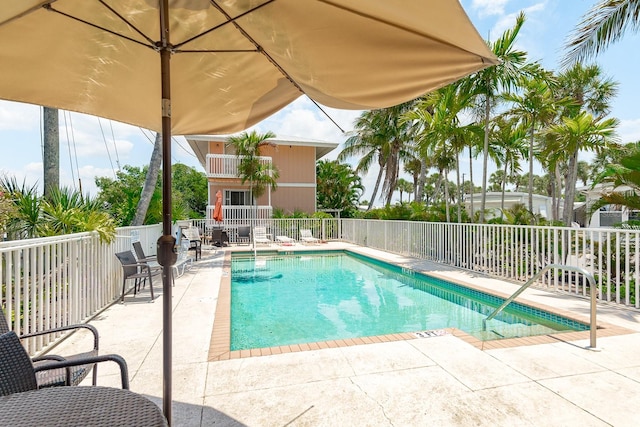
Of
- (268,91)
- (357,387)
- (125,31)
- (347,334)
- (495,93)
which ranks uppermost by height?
(495,93)

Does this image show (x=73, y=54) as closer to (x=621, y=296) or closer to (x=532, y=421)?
(x=532, y=421)

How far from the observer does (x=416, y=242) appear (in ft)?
35.3

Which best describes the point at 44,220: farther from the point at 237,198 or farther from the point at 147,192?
the point at 237,198

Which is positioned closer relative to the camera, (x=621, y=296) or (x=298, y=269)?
(x=621, y=296)

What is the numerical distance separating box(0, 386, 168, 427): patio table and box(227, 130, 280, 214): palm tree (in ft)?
53.7

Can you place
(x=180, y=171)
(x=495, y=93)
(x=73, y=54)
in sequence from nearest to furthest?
(x=73, y=54) → (x=495, y=93) → (x=180, y=171)

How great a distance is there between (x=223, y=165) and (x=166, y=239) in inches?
674

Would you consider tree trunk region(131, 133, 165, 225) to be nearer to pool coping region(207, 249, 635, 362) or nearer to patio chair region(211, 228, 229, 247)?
patio chair region(211, 228, 229, 247)

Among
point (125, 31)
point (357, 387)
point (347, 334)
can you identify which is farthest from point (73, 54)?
point (347, 334)

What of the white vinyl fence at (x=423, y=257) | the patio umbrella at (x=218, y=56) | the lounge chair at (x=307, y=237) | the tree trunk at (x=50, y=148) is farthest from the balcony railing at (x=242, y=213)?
the patio umbrella at (x=218, y=56)

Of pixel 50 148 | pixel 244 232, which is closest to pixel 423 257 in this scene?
pixel 244 232

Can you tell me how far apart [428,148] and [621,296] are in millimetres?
5719

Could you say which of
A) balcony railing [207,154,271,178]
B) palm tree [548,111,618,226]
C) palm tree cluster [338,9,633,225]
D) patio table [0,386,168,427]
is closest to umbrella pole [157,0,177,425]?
patio table [0,386,168,427]

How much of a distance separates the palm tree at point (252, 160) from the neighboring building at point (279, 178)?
95cm
